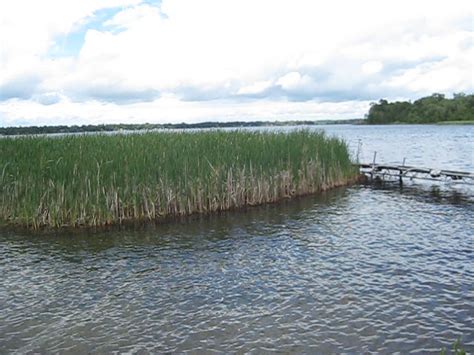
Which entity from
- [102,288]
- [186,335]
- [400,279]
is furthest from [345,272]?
[102,288]

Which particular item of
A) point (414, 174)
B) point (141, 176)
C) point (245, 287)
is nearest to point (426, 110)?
point (414, 174)

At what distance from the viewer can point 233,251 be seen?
11984 millimetres

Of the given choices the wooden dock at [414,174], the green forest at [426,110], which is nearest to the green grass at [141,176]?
the wooden dock at [414,174]

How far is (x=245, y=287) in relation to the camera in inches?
368

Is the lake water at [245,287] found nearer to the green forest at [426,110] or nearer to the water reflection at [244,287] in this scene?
the water reflection at [244,287]

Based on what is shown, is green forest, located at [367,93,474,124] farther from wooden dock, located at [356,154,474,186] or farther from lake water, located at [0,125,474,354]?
lake water, located at [0,125,474,354]

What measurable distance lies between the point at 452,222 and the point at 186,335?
35.8ft

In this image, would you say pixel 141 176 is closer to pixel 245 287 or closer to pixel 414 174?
pixel 245 287

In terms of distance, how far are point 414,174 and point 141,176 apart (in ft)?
56.2

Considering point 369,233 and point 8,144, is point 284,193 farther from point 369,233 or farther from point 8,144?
point 8,144

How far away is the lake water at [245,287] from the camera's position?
7.20m

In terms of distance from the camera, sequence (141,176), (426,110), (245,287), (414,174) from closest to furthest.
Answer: (245,287)
(141,176)
(414,174)
(426,110)

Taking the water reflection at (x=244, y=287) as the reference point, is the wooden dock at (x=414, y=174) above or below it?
above

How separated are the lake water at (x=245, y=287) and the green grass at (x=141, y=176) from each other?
36.0 inches
